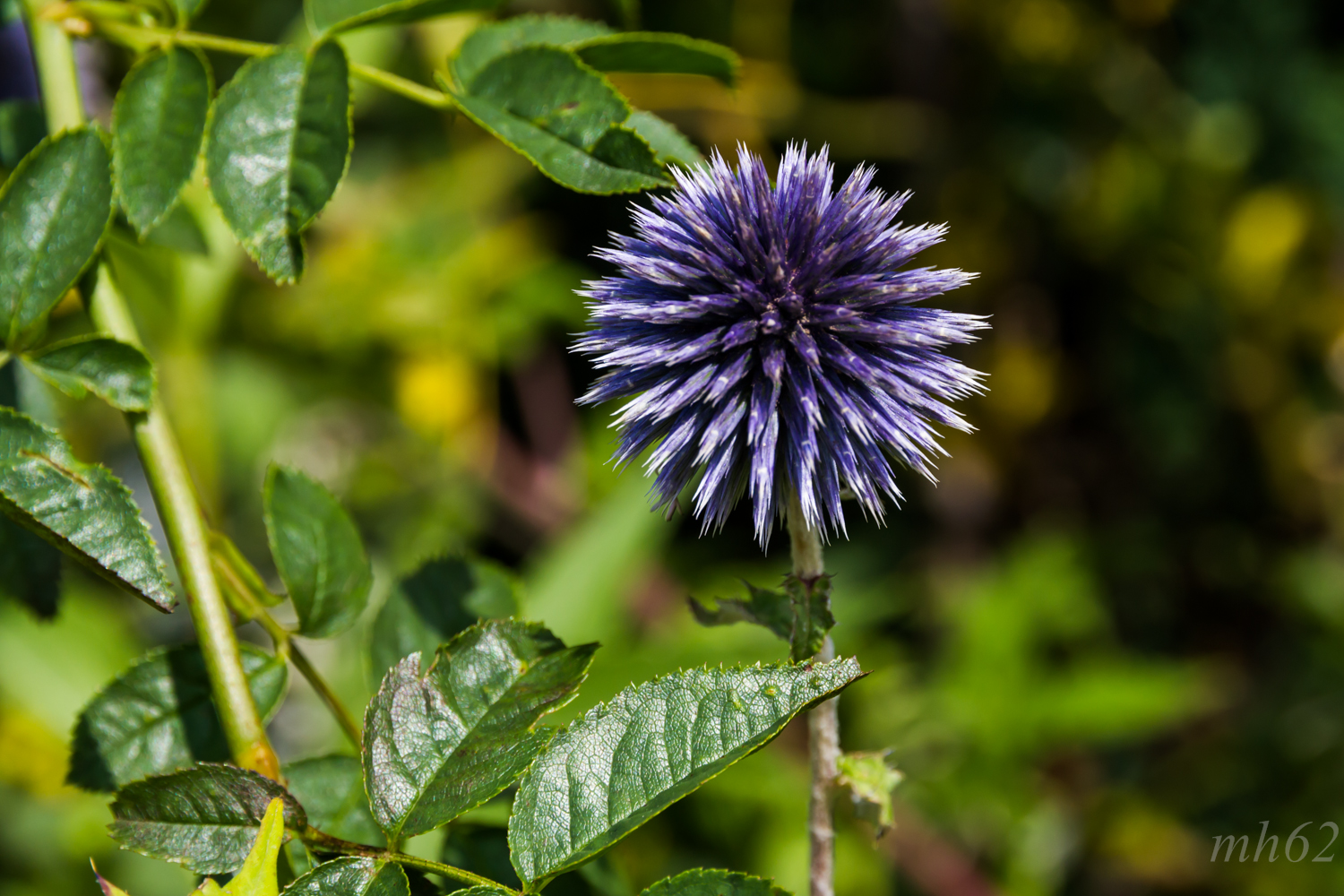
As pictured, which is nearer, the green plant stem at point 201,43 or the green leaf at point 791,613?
the green leaf at point 791,613

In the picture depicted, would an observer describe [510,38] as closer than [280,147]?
No

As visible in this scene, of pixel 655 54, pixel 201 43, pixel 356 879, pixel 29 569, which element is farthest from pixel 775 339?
pixel 29 569

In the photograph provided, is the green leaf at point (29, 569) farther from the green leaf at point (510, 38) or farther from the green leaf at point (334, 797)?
the green leaf at point (510, 38)

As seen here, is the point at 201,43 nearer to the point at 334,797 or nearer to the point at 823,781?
the point at 334,797

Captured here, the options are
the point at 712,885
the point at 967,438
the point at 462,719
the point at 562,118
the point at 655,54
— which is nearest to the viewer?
the point at 712,885

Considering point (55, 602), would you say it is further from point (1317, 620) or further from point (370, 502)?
point (1317, 620)

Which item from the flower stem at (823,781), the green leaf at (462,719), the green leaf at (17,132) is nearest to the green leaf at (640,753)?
the green leaf at (462,719)
